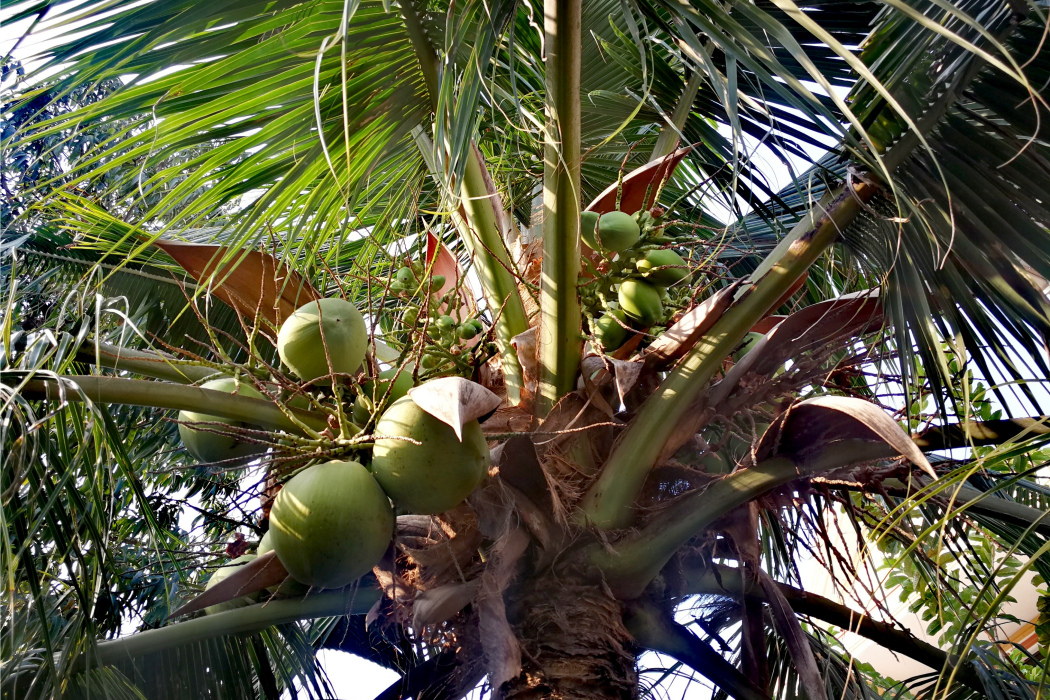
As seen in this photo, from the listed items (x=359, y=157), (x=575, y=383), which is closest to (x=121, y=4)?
(x=359, y=157)

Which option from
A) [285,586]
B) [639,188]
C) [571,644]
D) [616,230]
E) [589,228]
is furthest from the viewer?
[639,188]

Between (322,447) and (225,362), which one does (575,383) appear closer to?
(322,447)

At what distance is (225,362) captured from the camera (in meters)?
1.76

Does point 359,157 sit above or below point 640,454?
above

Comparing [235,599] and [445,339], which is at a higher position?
[445,339]

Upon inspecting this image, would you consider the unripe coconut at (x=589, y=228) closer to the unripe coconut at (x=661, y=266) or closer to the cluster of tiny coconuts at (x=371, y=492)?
the unripe coconut at (x=661, y=266)

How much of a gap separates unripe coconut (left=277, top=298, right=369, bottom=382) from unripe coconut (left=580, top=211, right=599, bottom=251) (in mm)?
606

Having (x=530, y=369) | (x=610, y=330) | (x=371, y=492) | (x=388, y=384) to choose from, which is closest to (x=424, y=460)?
(x=371, y=492)

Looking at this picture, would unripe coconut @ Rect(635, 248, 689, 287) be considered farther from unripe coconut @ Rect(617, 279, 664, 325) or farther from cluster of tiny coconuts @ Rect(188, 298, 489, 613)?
cluster of tiny coconuts @ Rect(188, 298, 489, 613)

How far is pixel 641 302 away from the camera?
189cm

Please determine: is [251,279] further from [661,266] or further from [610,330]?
[661,266]

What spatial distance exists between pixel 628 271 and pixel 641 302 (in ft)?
0.31

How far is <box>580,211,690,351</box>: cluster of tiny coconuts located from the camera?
73.6 inches

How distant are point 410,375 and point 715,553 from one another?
0.84 m
